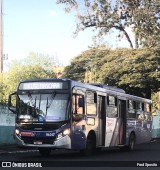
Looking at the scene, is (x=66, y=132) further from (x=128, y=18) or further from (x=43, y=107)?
(x=128, y=18)

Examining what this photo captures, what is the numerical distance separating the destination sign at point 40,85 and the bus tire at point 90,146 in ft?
8.72

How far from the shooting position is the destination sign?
1877 cm

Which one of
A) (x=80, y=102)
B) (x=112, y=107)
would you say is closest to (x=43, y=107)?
(x=80, y=102)

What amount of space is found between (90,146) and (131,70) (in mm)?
25615

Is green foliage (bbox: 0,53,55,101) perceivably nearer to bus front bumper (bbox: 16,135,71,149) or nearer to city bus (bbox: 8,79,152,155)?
city bus (bbox: 8,79,152,155)

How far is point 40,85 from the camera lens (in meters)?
18.9

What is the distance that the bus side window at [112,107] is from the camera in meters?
22.2

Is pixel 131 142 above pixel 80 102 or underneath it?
underneath

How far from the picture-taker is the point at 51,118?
18.2m

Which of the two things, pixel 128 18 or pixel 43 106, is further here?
pixel 128 18

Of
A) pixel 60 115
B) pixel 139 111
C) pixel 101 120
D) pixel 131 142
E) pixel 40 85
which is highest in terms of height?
pixel 40 85

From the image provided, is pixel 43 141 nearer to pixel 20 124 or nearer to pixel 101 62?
pixel 20 124

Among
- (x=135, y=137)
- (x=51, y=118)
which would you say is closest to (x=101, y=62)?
(x=135, y=137)

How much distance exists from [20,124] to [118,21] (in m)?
32.0
